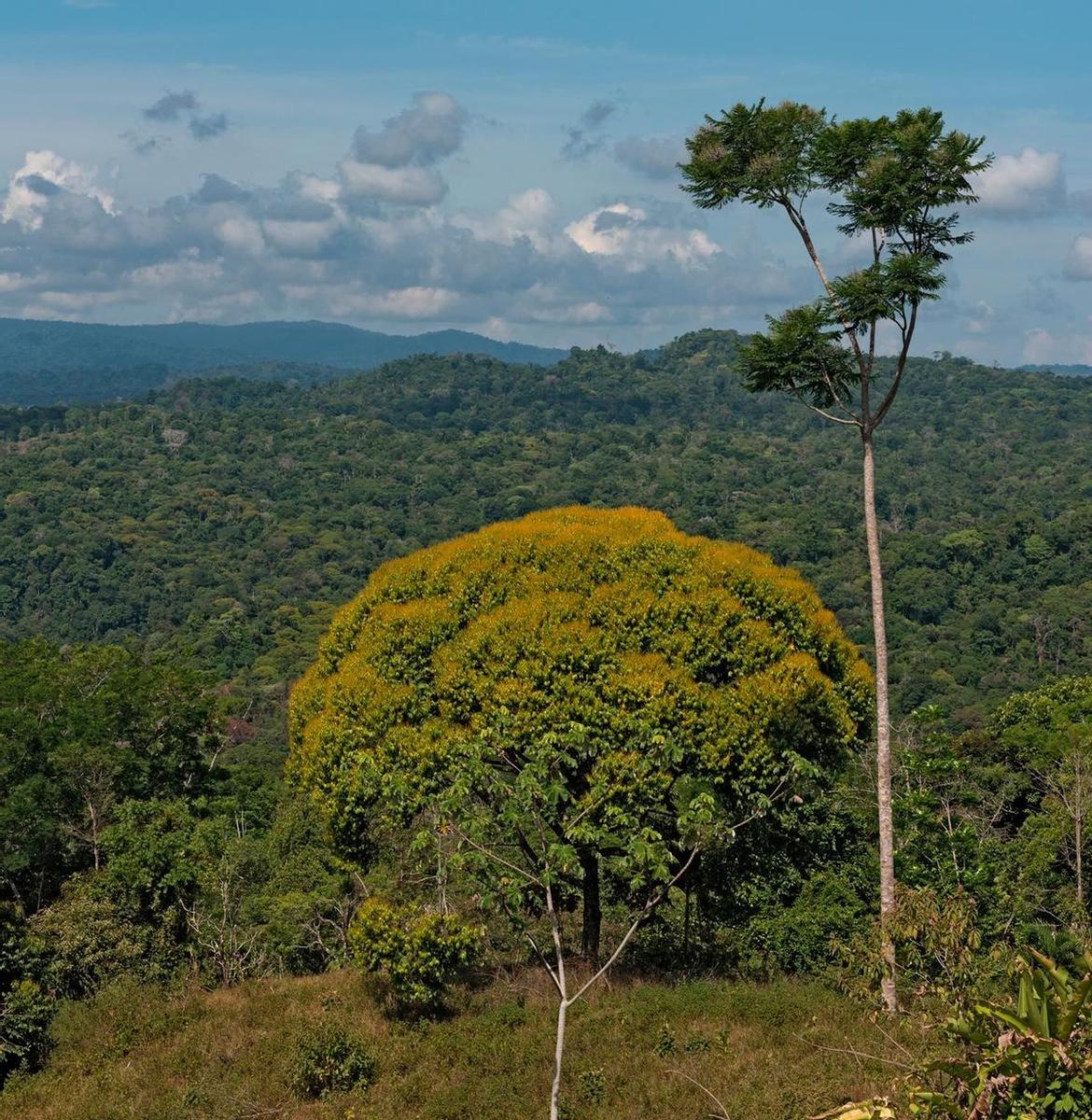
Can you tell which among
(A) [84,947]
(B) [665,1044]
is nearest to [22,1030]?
(A) [84,947]

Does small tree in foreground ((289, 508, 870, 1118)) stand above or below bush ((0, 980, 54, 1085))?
above

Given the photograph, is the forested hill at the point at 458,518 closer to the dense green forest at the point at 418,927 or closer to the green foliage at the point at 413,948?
the dense green forest at the point at 418,927

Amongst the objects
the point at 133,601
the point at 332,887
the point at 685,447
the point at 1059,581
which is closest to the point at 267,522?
the point at 133,601

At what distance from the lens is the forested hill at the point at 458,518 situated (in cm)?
8844

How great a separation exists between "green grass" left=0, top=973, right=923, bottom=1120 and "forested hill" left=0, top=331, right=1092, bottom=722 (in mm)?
48173

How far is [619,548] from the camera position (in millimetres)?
13844

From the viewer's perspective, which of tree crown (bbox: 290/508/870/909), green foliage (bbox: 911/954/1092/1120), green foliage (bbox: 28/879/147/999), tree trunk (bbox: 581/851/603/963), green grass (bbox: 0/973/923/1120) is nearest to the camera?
green foliage (bbox: 911/954/1092/1120)

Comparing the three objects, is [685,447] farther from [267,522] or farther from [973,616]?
[973,616]

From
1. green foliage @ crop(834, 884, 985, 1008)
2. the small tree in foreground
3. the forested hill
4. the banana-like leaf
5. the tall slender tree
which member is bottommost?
the forested hill

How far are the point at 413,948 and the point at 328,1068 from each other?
1.49m

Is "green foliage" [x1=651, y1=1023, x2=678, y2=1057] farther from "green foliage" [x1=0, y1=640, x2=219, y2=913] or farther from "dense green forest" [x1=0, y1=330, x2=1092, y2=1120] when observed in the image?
"green foliage" [x1=0, y1=640, x2=219, y2=913]

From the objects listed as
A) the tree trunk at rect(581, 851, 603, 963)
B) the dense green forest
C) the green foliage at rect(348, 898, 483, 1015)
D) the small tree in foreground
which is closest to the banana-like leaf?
the dense green forest

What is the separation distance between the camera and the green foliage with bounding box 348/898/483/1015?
12289 millimetres

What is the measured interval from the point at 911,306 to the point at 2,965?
42.1 feet
